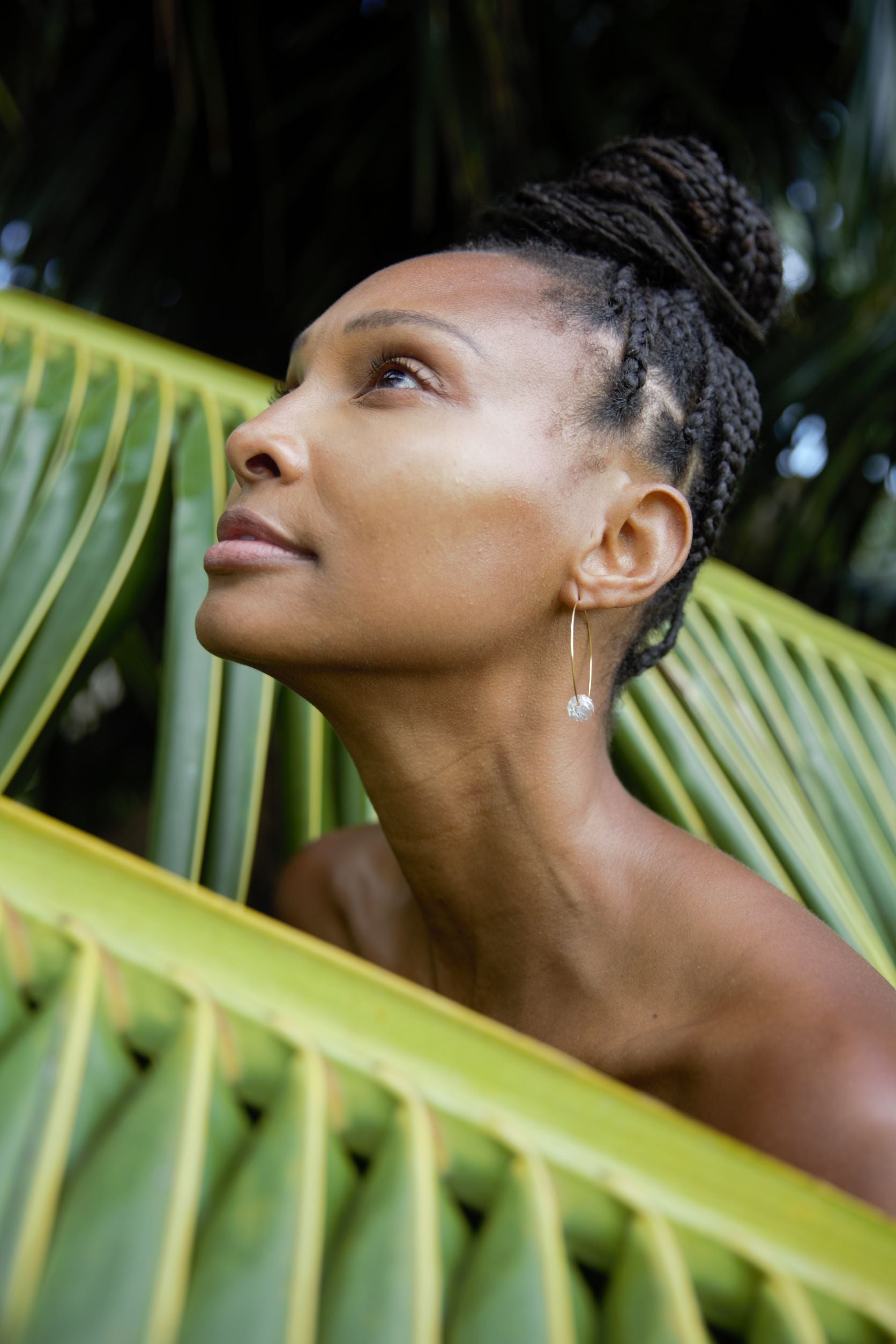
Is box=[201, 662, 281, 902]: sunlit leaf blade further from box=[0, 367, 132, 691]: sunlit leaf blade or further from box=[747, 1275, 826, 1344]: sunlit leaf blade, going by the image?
box=[747, 1275, 826, 1344]: sunlit leaf blade

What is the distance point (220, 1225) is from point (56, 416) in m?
1.42

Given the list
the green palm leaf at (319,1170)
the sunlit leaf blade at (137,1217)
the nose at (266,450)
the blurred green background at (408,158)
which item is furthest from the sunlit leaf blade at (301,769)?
the blurred green background at (408,158)

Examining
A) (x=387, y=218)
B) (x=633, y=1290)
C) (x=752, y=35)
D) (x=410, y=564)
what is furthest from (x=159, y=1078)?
(x=752, y=35)

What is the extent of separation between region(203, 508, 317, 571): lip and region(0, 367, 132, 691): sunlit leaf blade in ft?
1.19

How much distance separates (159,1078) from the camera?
2.30 feet

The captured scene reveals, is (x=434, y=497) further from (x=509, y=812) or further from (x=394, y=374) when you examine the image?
(x=509, y=812)

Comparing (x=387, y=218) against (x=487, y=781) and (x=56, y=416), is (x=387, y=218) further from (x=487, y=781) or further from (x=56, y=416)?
(x=487, y=781)

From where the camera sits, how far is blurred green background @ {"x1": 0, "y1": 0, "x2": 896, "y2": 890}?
277 cm

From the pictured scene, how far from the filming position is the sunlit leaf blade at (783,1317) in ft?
2.07

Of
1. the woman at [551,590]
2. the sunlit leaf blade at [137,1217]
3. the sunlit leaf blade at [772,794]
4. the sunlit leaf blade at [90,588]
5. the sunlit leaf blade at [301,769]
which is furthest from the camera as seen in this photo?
the sunlit leaf blade at [301,769]

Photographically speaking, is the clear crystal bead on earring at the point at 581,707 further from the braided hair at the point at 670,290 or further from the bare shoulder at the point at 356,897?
the bare shoulder at the point at 356,897

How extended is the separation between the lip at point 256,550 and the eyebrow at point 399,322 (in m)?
0.27

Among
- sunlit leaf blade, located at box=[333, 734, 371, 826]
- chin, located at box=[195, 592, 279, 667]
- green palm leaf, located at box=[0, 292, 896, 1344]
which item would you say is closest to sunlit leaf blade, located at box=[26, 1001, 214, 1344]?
green palm leaf, located at box=[0, 292, 896, 1344]

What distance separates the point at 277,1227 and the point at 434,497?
80 centimetres
